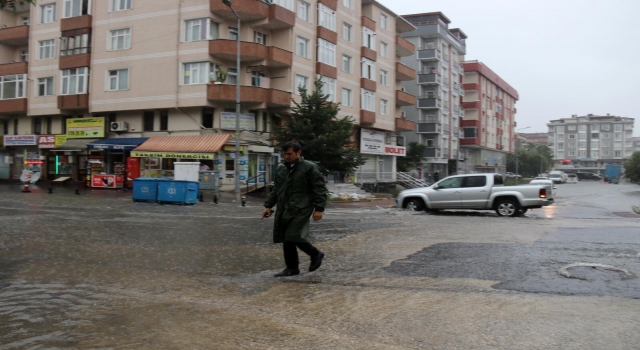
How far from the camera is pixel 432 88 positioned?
60219 millimetres

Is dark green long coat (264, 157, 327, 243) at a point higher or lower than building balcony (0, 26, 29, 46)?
lower

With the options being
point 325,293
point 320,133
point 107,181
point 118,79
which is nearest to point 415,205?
point 320,133

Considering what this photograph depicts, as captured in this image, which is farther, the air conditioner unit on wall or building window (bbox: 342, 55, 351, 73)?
building window (bbox: 342, 55, 351, 73)

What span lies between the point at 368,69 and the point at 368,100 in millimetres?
2654

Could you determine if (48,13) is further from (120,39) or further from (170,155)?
(170,155)

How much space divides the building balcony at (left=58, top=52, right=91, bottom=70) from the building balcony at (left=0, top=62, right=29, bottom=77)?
4.30 m

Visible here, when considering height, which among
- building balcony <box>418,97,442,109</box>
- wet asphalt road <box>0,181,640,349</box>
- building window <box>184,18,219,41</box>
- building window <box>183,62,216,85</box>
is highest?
building balcony <box>418,97,442,109</box>

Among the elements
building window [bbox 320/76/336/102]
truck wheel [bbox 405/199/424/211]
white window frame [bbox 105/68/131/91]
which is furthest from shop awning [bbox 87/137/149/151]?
truck wheel [bbox 405/199/424/211]

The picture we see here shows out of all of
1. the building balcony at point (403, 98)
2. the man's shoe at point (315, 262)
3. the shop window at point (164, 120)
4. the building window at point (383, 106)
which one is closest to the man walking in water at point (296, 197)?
the man's shoe at point (315, 262)

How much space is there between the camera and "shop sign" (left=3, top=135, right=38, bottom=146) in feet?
120

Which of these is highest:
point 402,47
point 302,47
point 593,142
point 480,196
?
point 593,142

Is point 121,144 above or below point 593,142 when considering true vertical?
below

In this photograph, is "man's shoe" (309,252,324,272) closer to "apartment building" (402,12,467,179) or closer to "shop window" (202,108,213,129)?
"shop window" (202,108,213,129)

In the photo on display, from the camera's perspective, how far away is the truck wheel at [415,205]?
18.6 meters
